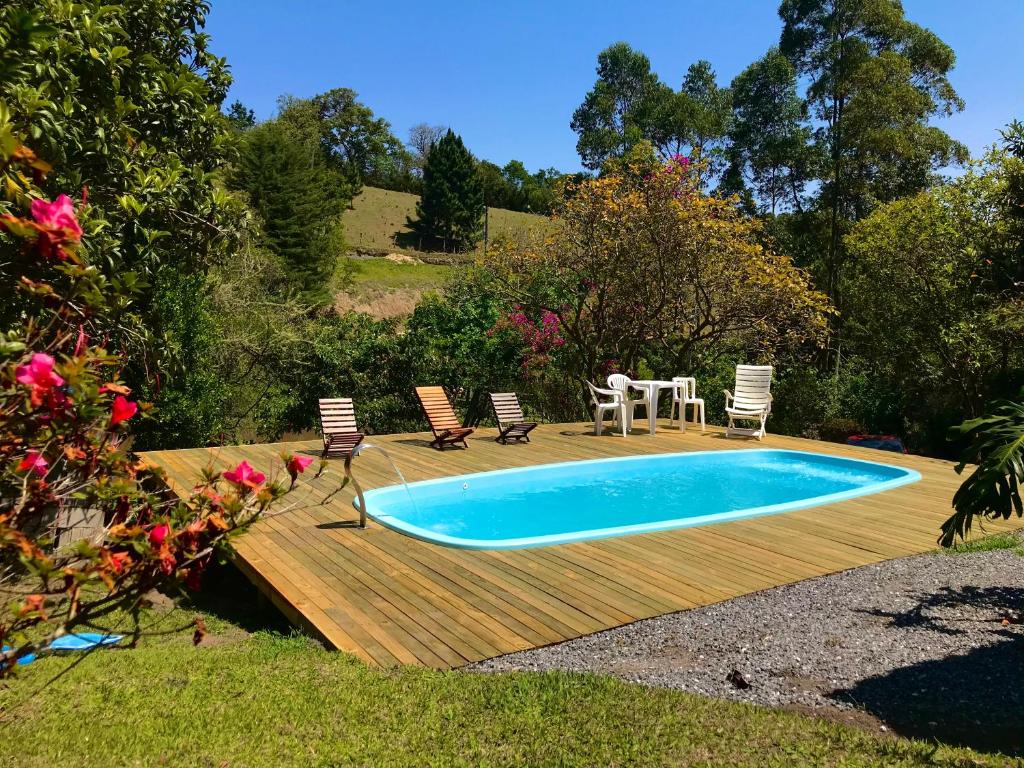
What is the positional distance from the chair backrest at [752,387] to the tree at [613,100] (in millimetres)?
31473

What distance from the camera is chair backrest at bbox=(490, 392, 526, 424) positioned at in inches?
414

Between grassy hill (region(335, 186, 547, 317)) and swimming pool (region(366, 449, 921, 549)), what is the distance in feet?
58.7

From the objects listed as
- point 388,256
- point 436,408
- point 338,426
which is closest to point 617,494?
point 436,408

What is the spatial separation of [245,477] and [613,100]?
44.2m

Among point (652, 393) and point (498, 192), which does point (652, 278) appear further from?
point (498, 192)

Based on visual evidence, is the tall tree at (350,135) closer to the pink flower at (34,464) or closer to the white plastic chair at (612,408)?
the white plastic chair at (612,408)

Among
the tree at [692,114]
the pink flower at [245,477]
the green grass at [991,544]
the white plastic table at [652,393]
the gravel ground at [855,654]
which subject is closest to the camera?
the pink flower at [245,477]

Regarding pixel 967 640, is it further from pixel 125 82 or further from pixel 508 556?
pixel 125 82

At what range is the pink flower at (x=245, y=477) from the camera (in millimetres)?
1646

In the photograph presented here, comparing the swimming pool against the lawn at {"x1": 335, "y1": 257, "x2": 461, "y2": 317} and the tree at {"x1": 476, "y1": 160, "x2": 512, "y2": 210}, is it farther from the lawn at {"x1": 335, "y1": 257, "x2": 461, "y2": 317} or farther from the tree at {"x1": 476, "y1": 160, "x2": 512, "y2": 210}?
the tree at {"x1": 476, "y1": 160, "x2": 512, "y2": 210}

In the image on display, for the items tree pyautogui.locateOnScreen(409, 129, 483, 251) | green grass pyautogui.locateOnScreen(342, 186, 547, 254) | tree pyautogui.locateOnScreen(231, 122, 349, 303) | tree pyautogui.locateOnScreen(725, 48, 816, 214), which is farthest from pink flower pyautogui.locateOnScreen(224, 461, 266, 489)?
tree pyautogui.locateOnScreen(409, 129, 483, 251)

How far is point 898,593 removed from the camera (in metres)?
4.46

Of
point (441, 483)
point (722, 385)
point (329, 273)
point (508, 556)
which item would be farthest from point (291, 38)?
point (508, 556)

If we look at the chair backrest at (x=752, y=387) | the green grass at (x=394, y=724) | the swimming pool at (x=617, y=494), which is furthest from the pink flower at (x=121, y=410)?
the chair backrest at (x=752, y=387)
